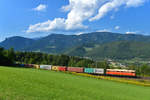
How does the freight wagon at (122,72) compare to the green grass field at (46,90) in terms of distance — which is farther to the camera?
the freight wagon at (122,72)

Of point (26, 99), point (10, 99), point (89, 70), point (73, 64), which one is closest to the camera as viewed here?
point (10, 99)

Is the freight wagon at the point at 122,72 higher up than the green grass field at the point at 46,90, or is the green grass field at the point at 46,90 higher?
the green grass field at the point at 46,90

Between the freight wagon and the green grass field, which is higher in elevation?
the green grass field

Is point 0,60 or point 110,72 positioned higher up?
point 0,60

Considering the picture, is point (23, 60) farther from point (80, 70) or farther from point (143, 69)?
point (143, 69)

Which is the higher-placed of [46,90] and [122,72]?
[46,90]

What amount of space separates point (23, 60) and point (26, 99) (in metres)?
145

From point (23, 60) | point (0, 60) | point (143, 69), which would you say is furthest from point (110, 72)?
point (23, 60)

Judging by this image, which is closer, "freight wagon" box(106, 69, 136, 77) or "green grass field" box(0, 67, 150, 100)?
"green grass field" box(0, 67, 150, 100)

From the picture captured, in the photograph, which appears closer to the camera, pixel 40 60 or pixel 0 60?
pixel 0 60

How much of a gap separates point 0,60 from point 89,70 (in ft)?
141

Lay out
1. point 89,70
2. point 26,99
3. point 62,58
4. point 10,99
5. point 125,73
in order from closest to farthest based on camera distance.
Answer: point 10,99 < point 26,99 < point 125,73 < point 89,70 < point 62,58

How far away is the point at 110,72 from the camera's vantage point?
2699 inches

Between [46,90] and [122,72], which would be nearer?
[46,90]
